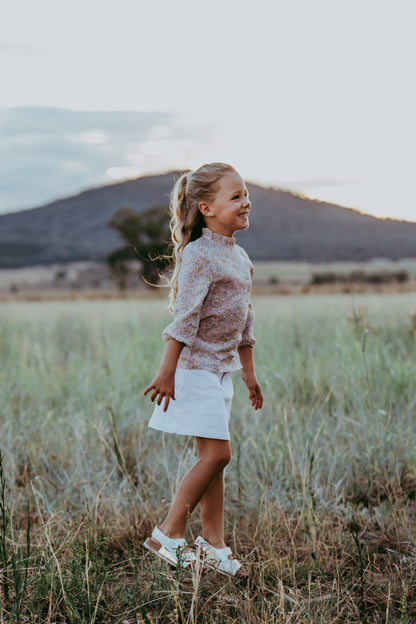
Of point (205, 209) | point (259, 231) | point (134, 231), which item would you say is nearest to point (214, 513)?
point (205, 209)

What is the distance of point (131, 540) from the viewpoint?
266cm

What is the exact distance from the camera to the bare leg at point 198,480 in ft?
7.61

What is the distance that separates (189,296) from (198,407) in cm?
42

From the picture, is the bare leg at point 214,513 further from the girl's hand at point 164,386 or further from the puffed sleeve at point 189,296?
the puffed sleeve at point 189,296

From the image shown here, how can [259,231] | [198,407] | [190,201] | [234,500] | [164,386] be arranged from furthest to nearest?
[259,231], [234,500], [190,201], [198,407], [164,386]

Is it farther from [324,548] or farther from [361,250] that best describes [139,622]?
[361,250]

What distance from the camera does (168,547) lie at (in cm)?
234

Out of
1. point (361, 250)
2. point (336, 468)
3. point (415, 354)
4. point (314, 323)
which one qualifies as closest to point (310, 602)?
point (336, 468)

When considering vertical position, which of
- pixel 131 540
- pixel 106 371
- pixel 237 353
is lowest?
pixel 131 540

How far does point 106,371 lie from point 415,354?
2631mm

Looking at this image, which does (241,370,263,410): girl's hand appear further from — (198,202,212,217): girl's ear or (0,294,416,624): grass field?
(198,202,212,217): girl's ear

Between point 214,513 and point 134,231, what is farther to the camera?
point 134,231

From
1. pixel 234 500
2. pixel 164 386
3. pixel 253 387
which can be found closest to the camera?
pixel 164 386

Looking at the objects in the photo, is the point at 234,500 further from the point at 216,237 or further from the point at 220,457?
the point at 216,237
